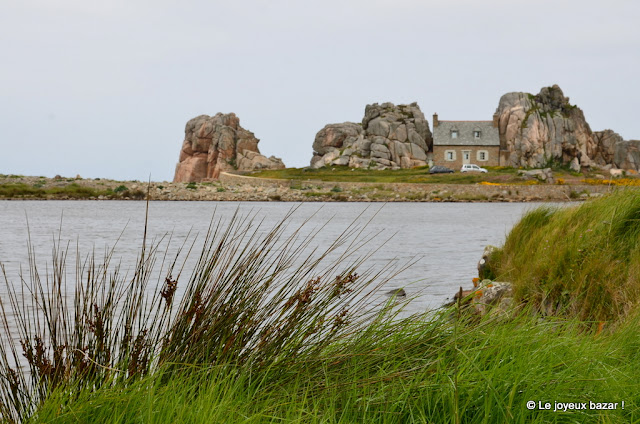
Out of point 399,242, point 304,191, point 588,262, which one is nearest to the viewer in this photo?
point 588,262

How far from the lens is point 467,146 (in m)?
66.9

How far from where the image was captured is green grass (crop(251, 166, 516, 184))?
2220 inches

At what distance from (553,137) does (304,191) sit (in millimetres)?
28041

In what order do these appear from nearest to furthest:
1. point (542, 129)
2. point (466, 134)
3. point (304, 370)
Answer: point (304, 370)
point (542, 129)
point (466, 134)

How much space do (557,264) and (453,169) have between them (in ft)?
200

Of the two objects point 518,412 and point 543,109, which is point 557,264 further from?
point 543,109

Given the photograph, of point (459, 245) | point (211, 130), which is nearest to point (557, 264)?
point (459, 245)

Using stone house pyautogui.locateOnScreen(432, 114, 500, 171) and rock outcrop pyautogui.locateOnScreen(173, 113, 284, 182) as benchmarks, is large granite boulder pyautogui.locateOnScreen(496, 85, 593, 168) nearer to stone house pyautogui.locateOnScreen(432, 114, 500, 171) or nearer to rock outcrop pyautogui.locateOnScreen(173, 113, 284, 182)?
stone house pyautogui.locateOnScreen(432, 114, 500, 171)

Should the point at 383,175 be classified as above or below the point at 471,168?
below

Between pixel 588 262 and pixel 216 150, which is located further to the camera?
pixel 216 150

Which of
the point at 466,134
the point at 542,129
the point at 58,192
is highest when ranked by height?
the point at 542,129

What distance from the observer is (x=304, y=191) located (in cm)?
5347

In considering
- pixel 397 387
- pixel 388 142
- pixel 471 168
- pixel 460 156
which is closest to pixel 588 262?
pixel 397 387

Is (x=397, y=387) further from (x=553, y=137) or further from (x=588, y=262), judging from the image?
(x=553, y=137)
